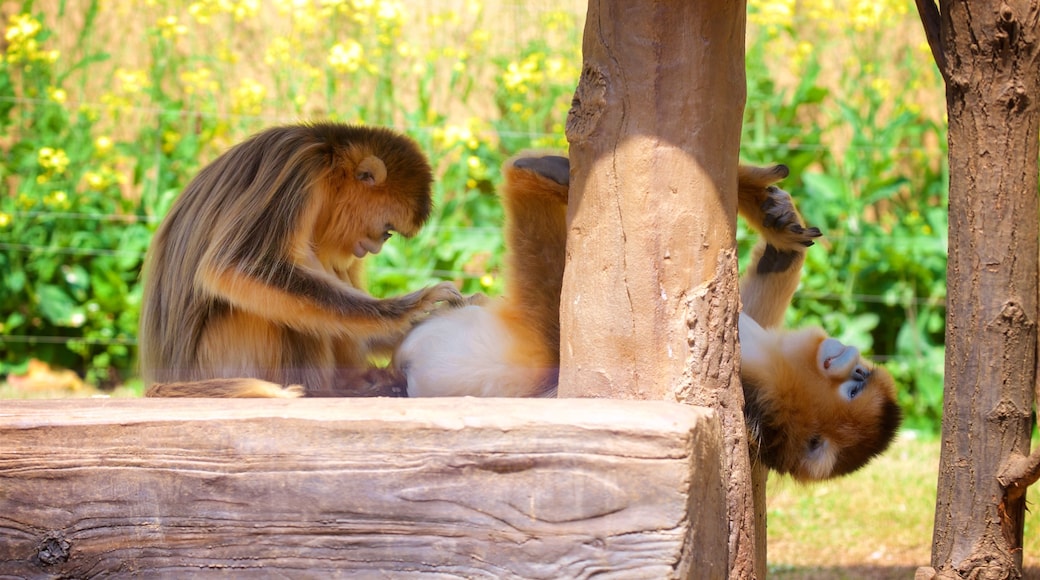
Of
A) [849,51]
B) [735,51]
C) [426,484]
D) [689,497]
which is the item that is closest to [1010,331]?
[735,51]

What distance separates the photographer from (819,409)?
3303mm

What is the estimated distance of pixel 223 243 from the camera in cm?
347

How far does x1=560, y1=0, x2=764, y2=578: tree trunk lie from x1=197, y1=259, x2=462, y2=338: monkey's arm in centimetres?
97

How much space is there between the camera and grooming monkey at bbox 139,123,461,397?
347 centimetres

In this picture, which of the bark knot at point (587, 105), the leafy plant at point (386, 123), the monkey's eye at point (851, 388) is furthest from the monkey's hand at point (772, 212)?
the leafy plant at point (386, 123)

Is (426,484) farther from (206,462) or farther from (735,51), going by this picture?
(735,51)

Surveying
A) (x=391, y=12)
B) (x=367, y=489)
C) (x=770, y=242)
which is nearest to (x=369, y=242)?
(x=770, y=242)

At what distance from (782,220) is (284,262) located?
5.65ft

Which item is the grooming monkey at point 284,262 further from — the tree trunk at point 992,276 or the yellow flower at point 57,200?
the yellow flower at point 57,200

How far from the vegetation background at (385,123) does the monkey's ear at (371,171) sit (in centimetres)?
351

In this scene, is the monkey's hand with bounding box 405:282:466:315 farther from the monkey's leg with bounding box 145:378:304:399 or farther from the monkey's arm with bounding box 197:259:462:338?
the monkey's leg with bounding box 145:378:304:399

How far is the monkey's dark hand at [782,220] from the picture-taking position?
3450mm

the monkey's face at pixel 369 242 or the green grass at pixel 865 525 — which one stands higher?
the monkey's face at pixel 369 242

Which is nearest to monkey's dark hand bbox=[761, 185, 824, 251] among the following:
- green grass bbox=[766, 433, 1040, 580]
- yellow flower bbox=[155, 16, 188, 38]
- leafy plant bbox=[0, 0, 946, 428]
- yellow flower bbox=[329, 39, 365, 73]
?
green grass bbox=[766, 433, 1040, 580]
